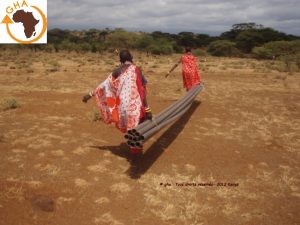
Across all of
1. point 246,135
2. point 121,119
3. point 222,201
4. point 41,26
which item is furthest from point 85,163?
point 41,26

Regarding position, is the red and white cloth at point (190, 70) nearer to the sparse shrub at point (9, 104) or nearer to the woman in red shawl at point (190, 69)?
the woman in red shawl at point (190, 69)

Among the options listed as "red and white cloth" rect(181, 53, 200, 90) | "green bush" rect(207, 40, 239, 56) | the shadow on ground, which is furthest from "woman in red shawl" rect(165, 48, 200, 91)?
"green bush" rect(207, 40, 239, 56)

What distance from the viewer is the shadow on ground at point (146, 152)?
6049 mm

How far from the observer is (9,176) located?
550 centimetres

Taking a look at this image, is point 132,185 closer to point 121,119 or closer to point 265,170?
point 121,119

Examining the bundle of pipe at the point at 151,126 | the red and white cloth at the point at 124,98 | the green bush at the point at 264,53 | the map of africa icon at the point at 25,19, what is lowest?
the bundle of pipe at the point at 151,126

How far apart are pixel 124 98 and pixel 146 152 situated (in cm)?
128

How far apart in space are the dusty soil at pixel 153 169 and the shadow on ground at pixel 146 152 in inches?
0.8

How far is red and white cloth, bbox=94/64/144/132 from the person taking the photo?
6102 millimetres

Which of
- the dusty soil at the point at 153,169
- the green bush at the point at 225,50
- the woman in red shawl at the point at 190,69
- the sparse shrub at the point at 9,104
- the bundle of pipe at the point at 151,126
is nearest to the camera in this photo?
the dusty soil at the point at 153,169

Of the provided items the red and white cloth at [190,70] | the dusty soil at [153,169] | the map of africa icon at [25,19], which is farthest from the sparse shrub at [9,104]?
the map of africa icon at [25,19]

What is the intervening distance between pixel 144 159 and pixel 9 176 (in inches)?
92.5

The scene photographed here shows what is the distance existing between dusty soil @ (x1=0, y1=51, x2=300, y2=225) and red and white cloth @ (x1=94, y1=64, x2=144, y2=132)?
0.77 meters

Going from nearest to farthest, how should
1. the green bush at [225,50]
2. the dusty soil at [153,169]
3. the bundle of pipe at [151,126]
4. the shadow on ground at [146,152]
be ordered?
the dusty soil at [153,169] < the bundle of pipe at [151,126] < the shadow on ground at [146,152] < the green bush at [225,50]
